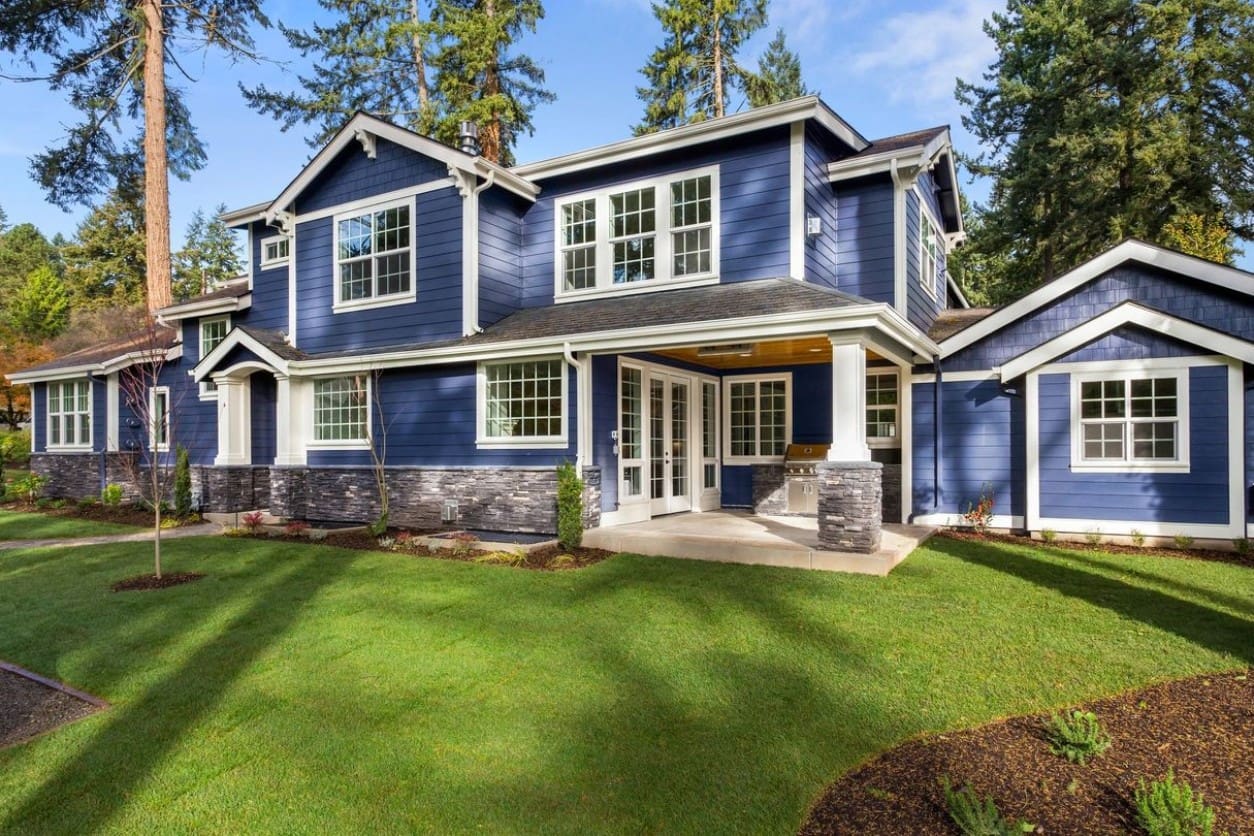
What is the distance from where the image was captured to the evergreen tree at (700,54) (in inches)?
817

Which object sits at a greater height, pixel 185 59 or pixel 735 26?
pixel 735 26

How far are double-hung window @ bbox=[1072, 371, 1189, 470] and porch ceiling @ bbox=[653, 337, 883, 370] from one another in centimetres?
281

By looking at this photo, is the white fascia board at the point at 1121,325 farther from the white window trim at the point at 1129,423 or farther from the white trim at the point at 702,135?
→ the white trim at the point at 702,135

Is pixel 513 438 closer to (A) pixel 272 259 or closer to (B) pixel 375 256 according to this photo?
(B) pixel 375 256

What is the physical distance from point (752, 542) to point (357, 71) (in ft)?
68.0

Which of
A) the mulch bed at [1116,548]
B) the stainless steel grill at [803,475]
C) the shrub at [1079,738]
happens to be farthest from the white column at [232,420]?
the shrub at [1079,738]

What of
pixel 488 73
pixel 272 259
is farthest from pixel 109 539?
pixel 488 73

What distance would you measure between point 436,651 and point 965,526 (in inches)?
314

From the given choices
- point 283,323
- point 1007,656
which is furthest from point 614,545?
point 283,323

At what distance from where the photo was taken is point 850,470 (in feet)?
24.3

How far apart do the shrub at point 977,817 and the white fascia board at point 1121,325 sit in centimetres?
772

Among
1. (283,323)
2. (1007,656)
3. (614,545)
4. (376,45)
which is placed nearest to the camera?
(1007,656)

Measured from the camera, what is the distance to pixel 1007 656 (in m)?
4.66

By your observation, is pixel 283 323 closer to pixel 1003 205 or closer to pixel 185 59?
pixel 185 59
